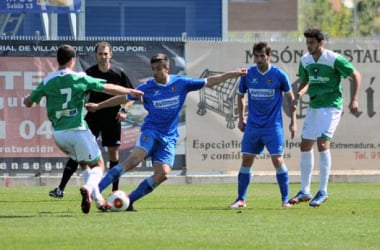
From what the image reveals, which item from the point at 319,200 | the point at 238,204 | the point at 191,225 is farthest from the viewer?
the point at 319,200

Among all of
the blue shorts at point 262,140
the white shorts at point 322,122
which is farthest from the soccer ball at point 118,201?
the white shorts at point 322,122

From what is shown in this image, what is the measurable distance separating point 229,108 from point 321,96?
23.3ft

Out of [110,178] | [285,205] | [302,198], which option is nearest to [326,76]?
[302,198]

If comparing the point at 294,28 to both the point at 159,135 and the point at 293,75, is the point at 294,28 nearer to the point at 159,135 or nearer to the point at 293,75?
the point at 293,75

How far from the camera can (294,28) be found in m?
58.0

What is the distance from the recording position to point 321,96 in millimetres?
15906

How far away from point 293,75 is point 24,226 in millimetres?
11595

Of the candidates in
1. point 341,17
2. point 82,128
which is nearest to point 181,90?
point 82,128

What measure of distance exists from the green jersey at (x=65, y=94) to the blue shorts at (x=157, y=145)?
1.04 m

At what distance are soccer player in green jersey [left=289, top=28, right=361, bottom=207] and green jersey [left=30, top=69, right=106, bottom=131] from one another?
11.3 ft

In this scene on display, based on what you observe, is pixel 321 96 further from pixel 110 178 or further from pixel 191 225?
pixel 191 225

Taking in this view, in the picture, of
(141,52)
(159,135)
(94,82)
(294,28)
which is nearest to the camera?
(94,82)

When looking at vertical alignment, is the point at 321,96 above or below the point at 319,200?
above

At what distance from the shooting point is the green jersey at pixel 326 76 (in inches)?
621
